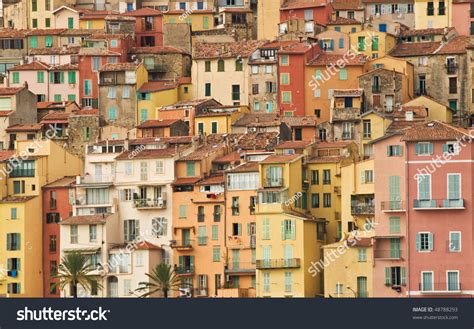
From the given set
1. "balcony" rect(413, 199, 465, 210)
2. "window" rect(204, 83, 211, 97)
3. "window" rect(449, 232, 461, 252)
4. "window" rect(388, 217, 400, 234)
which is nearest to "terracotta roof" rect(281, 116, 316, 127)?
"window" rect(204, 83, 211, 97)

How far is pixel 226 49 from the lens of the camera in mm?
149000

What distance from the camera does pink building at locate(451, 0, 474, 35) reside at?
152m

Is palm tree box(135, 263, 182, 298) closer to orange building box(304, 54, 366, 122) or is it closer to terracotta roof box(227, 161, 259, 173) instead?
terracotta roof box(227, 161, 259, 173)

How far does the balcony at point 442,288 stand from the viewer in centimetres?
11750

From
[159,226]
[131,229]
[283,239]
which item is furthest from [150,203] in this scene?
[283,239]

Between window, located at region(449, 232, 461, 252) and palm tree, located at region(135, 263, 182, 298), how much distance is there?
15.8 meters

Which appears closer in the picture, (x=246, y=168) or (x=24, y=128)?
(x=246, y=168)

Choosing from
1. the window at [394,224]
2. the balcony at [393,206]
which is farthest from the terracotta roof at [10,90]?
the window at [394,224]

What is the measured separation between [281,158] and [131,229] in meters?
9.25

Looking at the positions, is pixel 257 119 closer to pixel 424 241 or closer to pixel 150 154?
pixel 150 154

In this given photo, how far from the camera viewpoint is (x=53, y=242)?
132625mm

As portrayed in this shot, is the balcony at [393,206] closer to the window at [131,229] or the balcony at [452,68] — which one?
the window at [131,229]

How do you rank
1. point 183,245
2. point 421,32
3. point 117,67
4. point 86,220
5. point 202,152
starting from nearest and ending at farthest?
point 183,245, point 86,220, point 202,152, point 117,67, point 421,32
